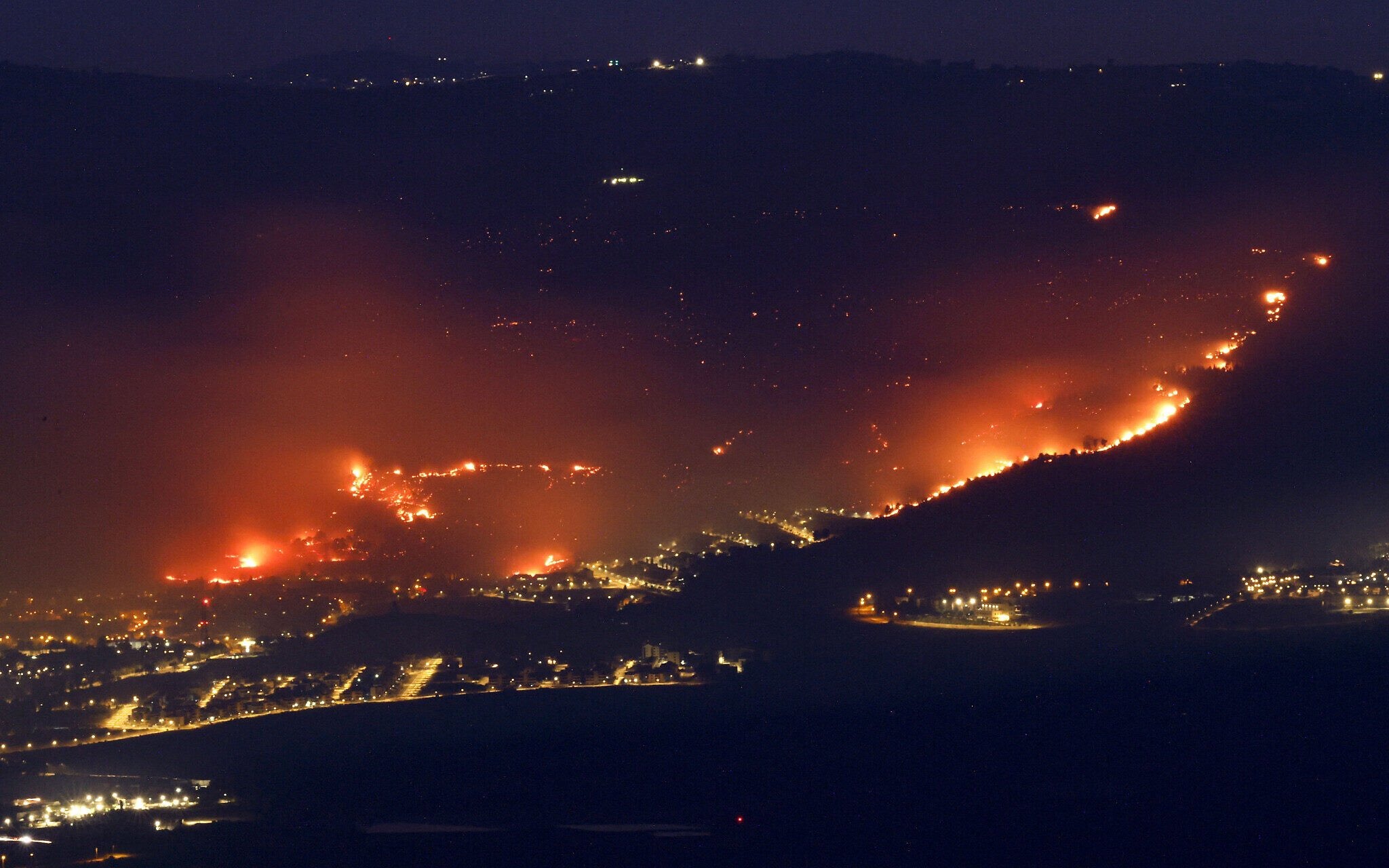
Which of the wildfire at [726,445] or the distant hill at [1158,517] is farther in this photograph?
the wildfire at [726,445]

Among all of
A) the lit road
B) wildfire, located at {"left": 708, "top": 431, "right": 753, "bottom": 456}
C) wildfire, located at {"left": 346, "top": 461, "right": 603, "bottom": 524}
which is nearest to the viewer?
the lit road

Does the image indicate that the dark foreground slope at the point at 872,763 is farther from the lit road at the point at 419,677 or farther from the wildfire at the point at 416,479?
the wildfire at the point at 416,479

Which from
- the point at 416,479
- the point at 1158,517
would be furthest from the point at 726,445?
the point at 1158,517

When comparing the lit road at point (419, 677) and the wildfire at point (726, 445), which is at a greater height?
the wildfire at point (726, 445)

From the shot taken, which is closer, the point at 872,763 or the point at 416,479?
the point at 872,763

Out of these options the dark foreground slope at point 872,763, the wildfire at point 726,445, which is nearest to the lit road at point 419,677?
the dark foreground slope at point 872,763

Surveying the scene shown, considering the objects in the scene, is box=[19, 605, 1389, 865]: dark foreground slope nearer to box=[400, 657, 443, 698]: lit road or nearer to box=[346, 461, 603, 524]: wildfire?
box=[400, 657, 443, 698]: lit road

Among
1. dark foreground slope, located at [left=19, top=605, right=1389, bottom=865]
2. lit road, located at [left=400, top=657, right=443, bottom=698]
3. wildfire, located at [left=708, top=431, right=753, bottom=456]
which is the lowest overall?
dark foreground slope, located at [left=19, top=605, right=1389, bottom=865]

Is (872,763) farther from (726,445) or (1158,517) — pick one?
(726,445)

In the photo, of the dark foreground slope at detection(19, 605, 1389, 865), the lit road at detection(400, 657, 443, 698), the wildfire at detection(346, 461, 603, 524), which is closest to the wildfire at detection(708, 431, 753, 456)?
the wildfire at detection(346, 461, 603, 524)

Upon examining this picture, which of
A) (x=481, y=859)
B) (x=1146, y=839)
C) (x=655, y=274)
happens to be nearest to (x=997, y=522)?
(x=1146, y=839)

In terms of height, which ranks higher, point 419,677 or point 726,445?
point 726,445

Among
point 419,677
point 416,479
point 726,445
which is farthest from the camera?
point 726,445
